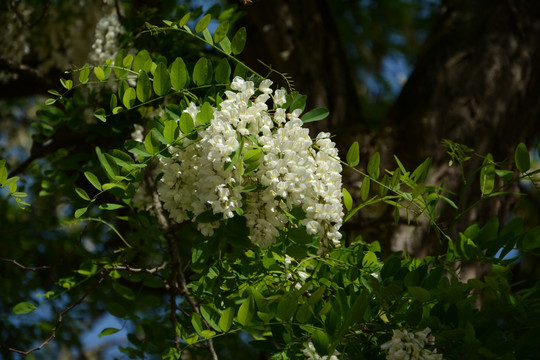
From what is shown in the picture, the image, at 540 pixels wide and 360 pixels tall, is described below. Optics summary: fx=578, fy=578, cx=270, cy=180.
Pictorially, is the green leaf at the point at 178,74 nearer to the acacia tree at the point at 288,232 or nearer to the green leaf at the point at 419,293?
the acacia tree at the point at 288,232

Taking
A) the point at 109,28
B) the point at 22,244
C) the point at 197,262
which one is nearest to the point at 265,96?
the point at 197,262

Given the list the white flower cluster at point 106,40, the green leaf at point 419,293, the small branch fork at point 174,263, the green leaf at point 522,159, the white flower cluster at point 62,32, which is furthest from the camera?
the white flower cluster at point 62,32

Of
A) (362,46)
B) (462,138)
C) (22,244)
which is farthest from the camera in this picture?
(362,46)

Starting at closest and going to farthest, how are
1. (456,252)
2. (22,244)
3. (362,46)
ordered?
(456,252) → (22,244) → (362,46)

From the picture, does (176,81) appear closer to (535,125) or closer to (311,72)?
(311,72)

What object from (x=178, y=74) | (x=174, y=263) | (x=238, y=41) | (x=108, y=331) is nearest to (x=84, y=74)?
(x=178, y=74)

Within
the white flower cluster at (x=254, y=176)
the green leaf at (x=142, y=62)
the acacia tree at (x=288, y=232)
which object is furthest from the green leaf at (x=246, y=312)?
the green leaf at (x=142, y=62)

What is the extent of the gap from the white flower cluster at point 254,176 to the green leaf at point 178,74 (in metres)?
0.08

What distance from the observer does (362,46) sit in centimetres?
336

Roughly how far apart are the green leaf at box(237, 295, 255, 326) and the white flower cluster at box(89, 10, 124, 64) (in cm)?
95

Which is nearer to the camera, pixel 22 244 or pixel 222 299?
pixel 222 299

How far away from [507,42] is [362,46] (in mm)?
1468

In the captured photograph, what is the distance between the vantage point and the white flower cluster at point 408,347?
35.5 inches

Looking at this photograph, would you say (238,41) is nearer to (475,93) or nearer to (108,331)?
(108,331)
